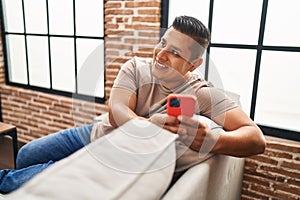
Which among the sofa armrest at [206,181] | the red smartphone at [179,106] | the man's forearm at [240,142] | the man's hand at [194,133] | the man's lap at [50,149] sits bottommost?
the man's lap at [50,149]

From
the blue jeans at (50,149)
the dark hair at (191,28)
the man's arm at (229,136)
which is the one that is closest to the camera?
the man's arm at (229,136)

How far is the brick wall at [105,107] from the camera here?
1.23 metres

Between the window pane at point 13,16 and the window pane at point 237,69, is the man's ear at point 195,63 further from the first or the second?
the window pane at point 13,16

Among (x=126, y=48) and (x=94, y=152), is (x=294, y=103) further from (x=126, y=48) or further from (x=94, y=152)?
(x=94, y=152)

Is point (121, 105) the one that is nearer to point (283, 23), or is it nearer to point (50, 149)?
point (50, 149)

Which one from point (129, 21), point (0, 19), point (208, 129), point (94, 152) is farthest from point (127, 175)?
point (0, 19)

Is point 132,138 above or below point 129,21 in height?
below

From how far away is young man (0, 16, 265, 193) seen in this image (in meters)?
0.93

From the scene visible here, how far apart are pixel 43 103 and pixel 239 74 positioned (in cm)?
202

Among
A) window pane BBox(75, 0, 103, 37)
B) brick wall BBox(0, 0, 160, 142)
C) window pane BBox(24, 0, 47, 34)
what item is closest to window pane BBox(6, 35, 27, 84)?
brick wall BBox(0, 0, 160, 142)

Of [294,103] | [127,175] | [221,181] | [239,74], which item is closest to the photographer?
[127,175]

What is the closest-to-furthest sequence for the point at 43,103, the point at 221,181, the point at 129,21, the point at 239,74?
1. the point at 221,181
2. the point at 239,74
3. the point at 129,21
4. the point at 43,103

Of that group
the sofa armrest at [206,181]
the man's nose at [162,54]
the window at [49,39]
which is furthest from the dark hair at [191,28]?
the window at [49,39]

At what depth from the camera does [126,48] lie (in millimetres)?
1188
